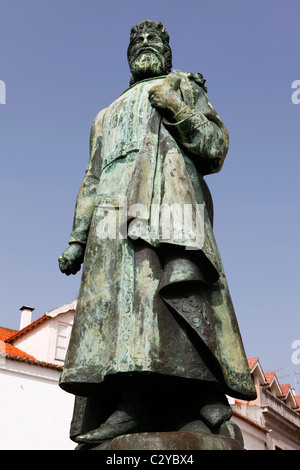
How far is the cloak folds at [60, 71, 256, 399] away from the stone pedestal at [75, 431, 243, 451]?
14.9 inches

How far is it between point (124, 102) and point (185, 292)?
1.91 m

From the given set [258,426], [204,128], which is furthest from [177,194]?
[258,426]

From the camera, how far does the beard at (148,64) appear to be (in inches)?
217

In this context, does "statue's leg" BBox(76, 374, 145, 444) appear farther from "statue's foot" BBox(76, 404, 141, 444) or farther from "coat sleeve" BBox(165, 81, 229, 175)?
"coat sleeve" BBox(165, 81, 229, 175)

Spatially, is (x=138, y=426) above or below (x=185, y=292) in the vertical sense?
below

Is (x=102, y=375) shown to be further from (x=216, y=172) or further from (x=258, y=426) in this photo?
(x=258, y=426)

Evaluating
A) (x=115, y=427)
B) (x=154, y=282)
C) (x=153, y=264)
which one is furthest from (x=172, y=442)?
(x=153, y=264)

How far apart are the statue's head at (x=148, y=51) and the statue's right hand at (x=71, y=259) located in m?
1.60

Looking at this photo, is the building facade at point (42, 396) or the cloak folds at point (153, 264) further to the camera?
the building facade at point (42, 396)

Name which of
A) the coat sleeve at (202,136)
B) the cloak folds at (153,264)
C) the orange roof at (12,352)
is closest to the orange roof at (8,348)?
the orange roof at (12,352)

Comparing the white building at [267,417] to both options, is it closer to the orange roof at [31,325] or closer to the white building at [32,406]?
the white building at [32,406]

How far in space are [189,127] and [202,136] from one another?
4.6 inches

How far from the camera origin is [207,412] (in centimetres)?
415

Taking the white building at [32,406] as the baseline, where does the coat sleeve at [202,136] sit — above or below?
below
